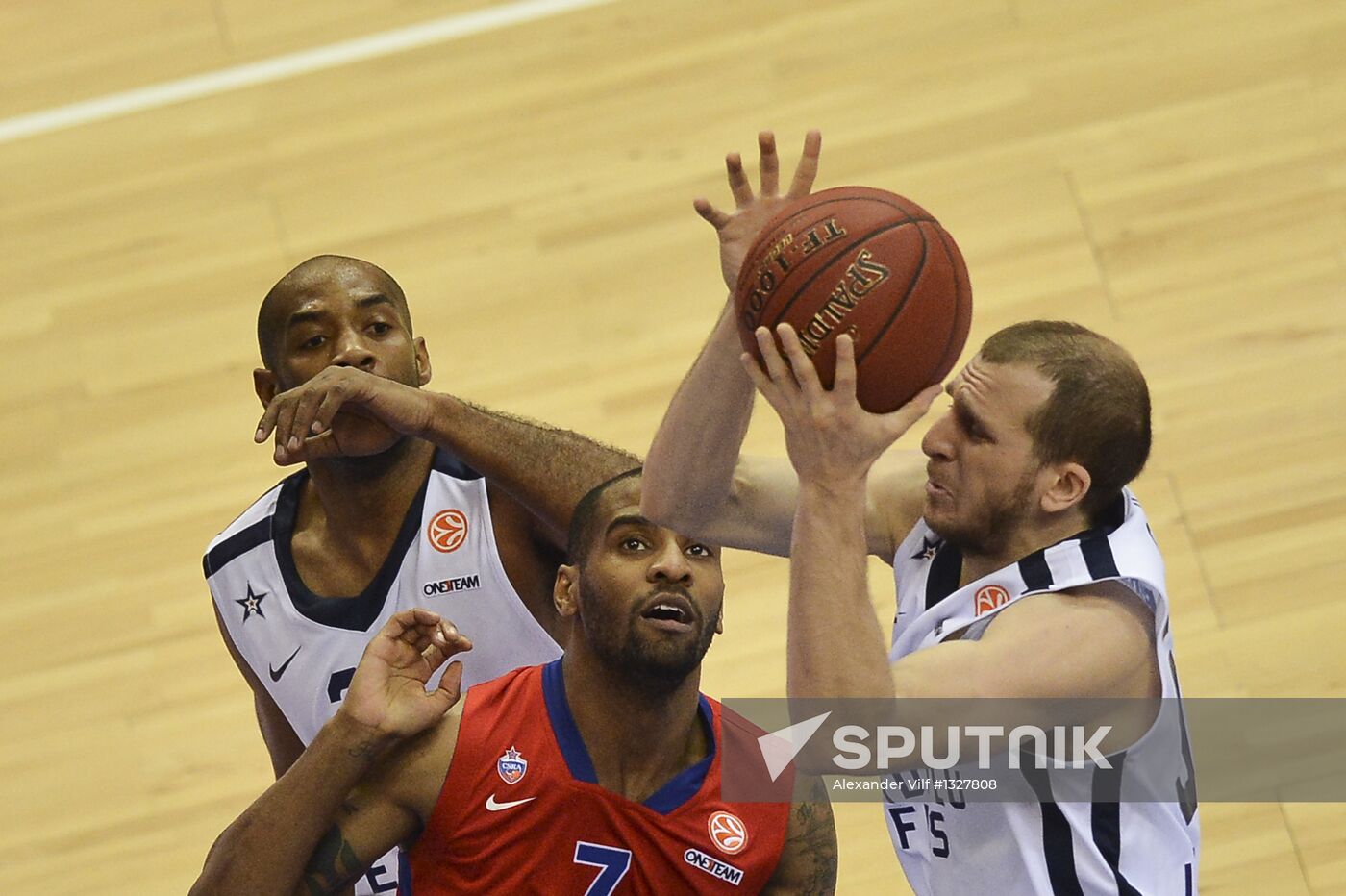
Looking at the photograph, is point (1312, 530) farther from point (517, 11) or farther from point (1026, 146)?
point (517, 11)

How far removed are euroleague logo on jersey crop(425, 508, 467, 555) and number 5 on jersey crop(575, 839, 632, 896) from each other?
0.78m

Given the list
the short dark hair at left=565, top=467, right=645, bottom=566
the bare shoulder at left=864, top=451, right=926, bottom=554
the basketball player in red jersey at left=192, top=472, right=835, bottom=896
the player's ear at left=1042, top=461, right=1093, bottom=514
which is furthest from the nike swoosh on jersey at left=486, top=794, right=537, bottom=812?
the player's ear at left=1042, top=461, right=1093, bottom=514

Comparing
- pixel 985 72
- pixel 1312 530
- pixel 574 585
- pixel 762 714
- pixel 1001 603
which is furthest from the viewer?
pixel 985 72

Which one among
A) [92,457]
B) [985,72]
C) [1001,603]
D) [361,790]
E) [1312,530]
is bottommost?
[1312,530]

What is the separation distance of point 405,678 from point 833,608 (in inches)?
35.0

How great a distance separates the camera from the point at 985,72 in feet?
20.3

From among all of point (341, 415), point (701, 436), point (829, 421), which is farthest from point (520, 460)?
point (829, 421)

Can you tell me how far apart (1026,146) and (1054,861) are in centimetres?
366

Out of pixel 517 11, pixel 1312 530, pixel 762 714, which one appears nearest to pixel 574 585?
pixel 762 714

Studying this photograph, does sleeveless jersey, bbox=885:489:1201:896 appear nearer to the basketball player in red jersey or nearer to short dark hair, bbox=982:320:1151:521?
short dark hair, bbox=982:320:1151:521

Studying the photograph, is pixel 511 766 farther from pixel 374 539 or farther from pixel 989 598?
pixel 989 598

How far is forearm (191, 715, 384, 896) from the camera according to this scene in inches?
114

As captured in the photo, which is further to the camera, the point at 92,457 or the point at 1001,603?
the point at 92,457

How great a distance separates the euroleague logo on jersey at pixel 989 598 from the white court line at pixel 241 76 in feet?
13.9
